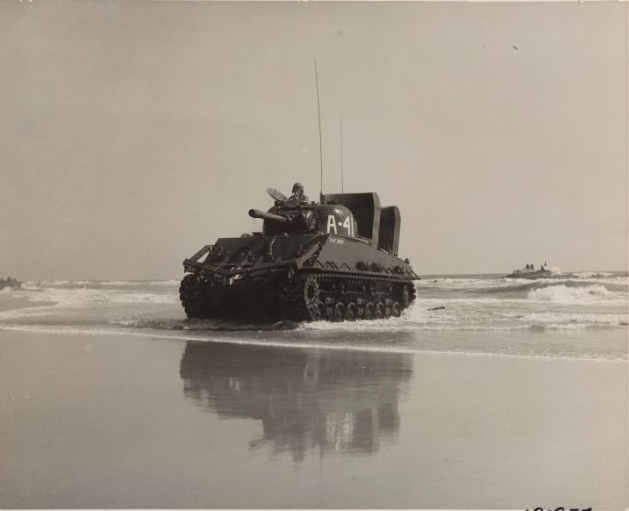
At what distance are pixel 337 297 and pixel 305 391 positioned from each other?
9.95 meters

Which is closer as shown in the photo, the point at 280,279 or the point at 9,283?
the point at 280,279

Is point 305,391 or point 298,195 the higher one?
point 298,195

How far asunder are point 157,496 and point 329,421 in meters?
2.00

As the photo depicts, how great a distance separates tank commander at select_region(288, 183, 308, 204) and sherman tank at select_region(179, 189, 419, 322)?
0.06m

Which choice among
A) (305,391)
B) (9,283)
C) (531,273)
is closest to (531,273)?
(531,273)

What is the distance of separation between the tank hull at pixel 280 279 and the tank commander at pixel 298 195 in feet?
5.74

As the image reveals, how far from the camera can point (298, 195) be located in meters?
18.9

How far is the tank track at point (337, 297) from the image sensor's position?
15781mm

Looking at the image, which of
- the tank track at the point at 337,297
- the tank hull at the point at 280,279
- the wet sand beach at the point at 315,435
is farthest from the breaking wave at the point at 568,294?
the wet sand beach at the point at 315,435

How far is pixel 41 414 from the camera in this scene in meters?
6.38

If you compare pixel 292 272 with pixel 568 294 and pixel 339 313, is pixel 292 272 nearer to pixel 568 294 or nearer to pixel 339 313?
pixel 339 313

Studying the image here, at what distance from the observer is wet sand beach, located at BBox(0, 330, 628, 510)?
4.37m

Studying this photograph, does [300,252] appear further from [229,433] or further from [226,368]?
[229,433]

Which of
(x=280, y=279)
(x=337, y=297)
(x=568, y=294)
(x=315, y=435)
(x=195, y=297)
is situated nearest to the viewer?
→ (x=315, y=435)
